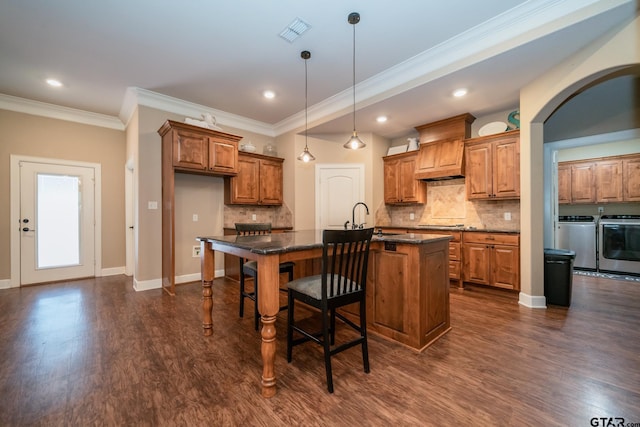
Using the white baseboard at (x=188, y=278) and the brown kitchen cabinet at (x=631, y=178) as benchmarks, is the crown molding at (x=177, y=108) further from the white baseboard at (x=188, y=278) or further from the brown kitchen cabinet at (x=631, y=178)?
the brown kitchen cabinet at (x=631, y=178)

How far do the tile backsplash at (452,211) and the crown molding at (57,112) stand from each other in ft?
17.3

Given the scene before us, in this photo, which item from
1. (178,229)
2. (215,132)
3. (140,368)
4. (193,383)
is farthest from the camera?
(178,229)

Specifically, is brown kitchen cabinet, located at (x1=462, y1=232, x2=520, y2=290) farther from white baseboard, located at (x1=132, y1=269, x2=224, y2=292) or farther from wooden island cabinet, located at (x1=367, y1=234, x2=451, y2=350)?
white baseboard, located at (x1=132, y1=269, x2=224, y2=292)

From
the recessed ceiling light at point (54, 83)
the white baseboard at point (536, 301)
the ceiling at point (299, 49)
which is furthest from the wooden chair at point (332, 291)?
the recessed ceiling light at point (54, 83)

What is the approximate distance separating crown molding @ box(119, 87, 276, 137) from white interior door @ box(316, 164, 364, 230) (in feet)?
5.09

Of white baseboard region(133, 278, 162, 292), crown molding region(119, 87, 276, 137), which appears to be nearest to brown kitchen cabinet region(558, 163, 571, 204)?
crown molding region(119, 87, 276, 137)

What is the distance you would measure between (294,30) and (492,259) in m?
3.79

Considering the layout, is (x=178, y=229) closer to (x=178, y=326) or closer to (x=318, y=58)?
(x=178, y=326)

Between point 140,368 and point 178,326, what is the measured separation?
0.74 meters

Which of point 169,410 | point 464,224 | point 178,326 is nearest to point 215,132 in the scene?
point 178,326

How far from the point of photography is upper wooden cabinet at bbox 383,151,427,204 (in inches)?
193

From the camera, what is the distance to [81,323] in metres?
2.71

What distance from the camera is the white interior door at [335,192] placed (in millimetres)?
5250

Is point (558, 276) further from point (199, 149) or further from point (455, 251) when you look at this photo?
point (199, 149)
